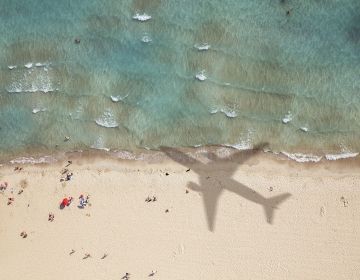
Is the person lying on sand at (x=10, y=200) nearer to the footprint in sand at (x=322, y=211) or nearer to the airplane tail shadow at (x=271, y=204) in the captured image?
the airplane tail shadow at (x=271, y=204)

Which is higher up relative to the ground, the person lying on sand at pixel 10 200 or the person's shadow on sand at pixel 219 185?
the person's shadow on sand at pixel 219 185

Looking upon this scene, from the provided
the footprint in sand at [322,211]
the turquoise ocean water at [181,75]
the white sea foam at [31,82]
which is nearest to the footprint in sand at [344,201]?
the footprint in sand at [322,211]

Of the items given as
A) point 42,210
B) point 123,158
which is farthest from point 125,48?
point 42,210

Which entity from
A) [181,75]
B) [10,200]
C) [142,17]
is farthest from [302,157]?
[10,200]

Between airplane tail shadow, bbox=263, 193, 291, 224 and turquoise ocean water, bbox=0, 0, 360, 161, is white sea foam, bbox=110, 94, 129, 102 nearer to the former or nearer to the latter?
turquoise ocean water, bbox=0, 0, 360, 161

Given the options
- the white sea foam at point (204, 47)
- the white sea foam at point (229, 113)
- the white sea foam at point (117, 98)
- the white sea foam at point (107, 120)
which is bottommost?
the white sea foam at point (107, 120)

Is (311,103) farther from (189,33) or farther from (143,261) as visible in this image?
(143,261)

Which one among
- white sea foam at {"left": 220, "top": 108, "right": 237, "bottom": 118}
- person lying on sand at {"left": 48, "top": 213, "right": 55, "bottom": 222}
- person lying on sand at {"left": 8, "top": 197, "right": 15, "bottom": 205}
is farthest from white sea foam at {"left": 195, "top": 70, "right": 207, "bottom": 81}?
person lying on sand at {"left": 8, "top": 197, "right": 15, "bottom": 205}
